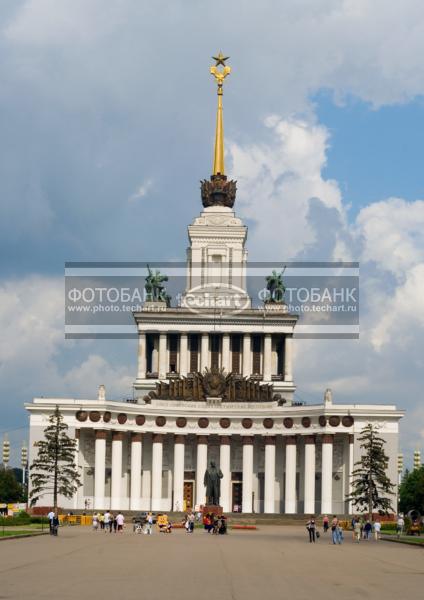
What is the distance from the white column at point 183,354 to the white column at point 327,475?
24145 millimetres

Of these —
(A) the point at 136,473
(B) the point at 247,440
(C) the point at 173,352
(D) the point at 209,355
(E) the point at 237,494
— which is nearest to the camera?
(A) the point at 136,473

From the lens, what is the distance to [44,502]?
12750 cm

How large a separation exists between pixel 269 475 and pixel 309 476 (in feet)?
16.0

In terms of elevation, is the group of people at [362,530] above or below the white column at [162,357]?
below

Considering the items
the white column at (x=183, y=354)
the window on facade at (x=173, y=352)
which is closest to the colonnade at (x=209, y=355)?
the white column at (x=183, y=354)

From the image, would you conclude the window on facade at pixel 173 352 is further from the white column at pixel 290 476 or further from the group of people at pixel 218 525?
the group of people at pixel 218 525

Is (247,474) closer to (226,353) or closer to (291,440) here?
(291,440)

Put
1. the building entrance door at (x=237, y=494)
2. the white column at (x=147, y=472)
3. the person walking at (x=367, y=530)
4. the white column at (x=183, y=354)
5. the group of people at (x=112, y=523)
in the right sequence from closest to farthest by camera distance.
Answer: the person walking at (x=367, y=530) → the group of people at (x=112, y=523) → the white column at (x=147, y=472) → the building entrance door at (x=237, y=494) → the white column at (x=183, y=354)

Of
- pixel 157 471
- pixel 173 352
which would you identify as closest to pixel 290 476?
pixel 157 471

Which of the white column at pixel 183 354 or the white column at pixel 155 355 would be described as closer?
the white column at pixel 183 354

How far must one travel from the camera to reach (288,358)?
148 m

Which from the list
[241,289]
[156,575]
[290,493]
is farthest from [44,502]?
[156,575]

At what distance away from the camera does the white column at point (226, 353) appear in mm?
147875

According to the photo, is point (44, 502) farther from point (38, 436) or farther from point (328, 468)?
point (328, 468)
